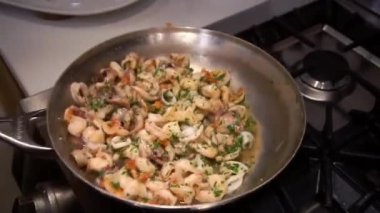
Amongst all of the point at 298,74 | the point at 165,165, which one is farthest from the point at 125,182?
the point at 298,74

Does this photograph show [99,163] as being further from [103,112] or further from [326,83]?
[326,83]

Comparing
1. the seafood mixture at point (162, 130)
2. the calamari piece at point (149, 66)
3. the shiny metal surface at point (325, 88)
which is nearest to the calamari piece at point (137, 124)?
the seafood mixture at point (162, 130)

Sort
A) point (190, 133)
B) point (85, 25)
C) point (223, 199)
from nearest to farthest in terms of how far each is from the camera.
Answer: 1. point (223, 199)
2. point (190, 133)
3. point (85, 25)

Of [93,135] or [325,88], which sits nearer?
[93,135]

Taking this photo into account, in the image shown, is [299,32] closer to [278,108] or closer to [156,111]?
[278,108]

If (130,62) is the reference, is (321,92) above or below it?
below

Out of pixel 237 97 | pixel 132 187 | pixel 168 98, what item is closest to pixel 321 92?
pixel 237 97
